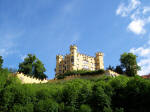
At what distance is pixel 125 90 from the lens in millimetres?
26812

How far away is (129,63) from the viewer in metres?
51.4

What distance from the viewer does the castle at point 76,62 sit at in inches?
2591

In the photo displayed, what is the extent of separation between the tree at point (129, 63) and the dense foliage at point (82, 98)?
20971 millimetres

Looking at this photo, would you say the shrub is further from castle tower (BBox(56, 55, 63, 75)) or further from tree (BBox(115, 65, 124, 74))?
castle tower (BBox(56, 55, 63, 75))

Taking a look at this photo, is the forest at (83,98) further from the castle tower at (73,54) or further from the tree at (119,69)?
the castle tower at (73,54)

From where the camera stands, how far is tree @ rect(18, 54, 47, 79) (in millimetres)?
51844

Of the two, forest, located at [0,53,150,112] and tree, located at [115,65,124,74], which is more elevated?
tree, located at [115,65,124,74]

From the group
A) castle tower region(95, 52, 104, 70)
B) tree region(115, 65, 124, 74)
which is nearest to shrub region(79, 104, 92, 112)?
tree region(115, 65, 124, 74)

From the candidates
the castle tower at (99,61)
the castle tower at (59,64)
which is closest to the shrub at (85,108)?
the castle tower at (59,64)

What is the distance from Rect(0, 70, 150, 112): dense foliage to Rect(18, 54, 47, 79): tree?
2271 cm

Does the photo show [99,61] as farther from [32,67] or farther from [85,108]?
[85,108]

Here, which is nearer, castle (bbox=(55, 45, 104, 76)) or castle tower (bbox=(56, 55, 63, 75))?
castle (bbox=(55, 45, 104, 76))

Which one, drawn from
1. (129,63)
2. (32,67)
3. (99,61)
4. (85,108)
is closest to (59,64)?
(99,61)

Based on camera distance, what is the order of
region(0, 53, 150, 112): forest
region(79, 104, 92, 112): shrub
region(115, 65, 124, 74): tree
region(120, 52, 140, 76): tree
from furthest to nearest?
region(115, 65, 124, 74): tree → region(120, 52, 140, 76): tree → region(0, 53, 150, 112): forest → region(79, 104, 92, 112): shrub
